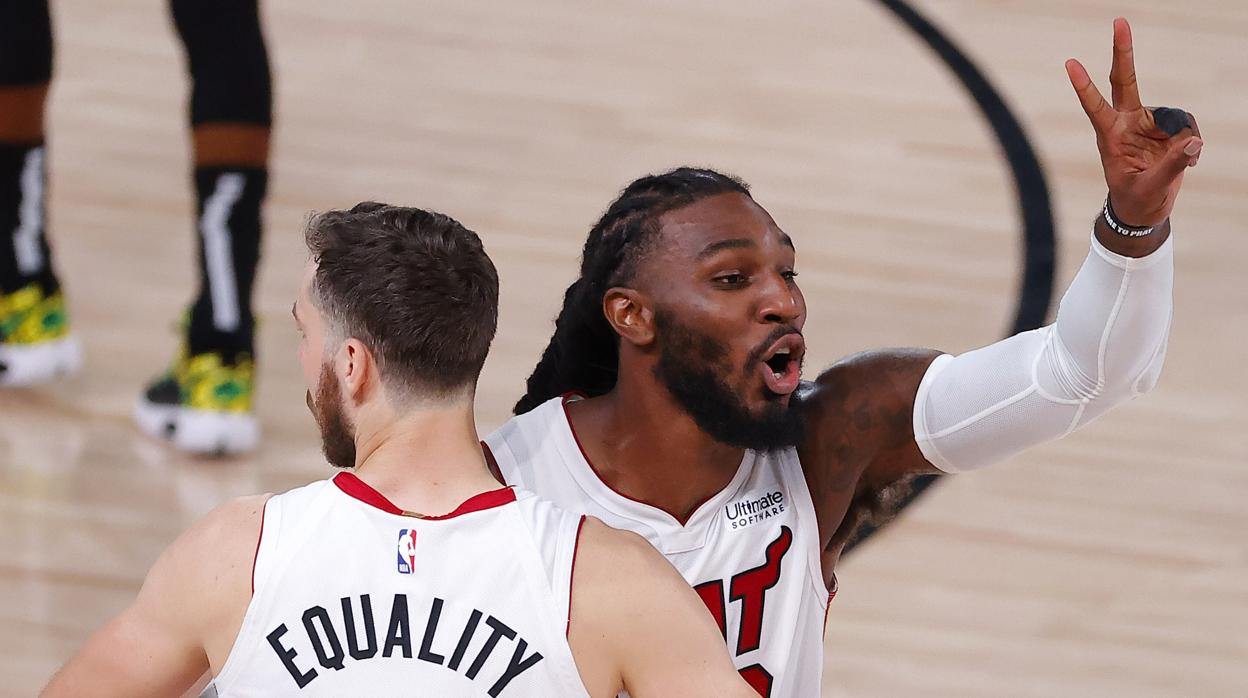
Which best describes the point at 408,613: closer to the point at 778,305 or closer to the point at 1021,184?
the point at 778,305

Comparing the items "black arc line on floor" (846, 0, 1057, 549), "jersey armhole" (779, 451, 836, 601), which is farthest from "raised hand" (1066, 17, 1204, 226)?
"black arc line on floor" (846, 0, 1057, 549)

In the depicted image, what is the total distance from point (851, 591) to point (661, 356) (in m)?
1.83

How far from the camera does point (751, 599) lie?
7.78 ft

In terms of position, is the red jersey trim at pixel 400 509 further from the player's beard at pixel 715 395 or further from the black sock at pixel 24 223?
the black sock at pixel 24 223

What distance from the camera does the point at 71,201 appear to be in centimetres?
540

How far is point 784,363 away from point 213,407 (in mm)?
2330

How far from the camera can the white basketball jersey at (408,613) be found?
1.90 metres

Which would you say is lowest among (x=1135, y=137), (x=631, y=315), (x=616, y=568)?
(x=616, y=568)

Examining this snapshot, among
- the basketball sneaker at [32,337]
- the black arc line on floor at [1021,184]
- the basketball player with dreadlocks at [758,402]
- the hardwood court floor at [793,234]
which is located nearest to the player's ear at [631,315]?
the basketball player with dreadlocks at [758,402]

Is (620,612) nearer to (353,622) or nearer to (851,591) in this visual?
(353,622)

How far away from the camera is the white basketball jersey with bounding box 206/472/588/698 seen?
1.90 m

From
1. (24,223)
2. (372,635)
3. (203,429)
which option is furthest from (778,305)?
(24,223)

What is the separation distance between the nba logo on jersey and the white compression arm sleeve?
0.79 meters

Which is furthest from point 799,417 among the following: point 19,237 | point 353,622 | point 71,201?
point 71,201
